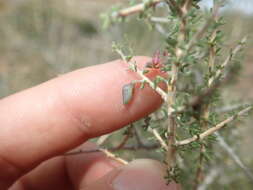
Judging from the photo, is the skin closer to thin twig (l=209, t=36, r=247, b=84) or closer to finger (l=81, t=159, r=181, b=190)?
finger (l=81, t=159, r=181, b=190)

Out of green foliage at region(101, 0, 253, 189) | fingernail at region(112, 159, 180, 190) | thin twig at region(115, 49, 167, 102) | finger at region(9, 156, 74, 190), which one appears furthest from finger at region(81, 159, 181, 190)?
finger at region(9, 156, 74, 190)

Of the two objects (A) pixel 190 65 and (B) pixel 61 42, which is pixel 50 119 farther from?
(B) pixel 61 42

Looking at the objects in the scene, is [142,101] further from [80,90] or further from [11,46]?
[11,46]

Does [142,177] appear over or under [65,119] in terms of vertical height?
under

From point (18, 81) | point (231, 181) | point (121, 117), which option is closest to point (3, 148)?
point (121, 117)

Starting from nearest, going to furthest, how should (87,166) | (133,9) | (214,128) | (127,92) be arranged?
1. (133,9)
2. (214,128)
3. (127,92)
4. (87,166)

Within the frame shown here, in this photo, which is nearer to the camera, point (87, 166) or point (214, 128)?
point (214, 128)

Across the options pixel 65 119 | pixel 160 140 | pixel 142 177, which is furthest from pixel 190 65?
pixel 65 119

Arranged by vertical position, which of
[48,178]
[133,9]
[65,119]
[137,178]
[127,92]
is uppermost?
[133,9]
